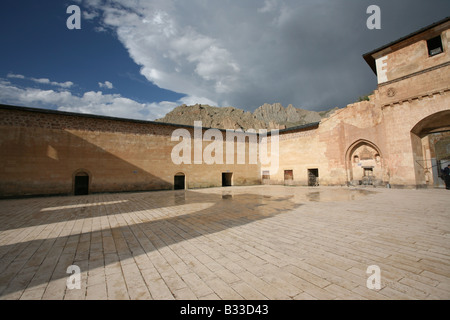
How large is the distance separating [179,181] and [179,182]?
0.31ft

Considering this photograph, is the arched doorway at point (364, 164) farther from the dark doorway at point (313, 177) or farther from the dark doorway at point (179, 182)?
the dark doorway at point (179, 182)

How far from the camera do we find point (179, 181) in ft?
58.4

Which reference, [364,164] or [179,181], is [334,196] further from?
[179,181]

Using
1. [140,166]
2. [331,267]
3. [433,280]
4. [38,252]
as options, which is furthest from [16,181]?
[433,280]

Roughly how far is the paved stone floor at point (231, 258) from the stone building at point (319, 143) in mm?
9537

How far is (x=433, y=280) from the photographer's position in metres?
2.29

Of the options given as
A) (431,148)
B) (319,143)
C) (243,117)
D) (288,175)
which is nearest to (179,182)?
(288,175)

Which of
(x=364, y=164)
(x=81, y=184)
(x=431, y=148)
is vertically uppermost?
(x=431, y=148)

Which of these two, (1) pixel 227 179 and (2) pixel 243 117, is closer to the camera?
(1) pixel 227 179

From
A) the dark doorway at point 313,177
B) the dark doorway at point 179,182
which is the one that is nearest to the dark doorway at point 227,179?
the dark doorway at point 179,182

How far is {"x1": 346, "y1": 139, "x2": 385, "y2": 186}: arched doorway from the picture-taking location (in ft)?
48.4

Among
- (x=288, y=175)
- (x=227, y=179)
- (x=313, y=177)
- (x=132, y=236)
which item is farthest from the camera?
(x=227, y=179)

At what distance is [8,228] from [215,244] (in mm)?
5667
